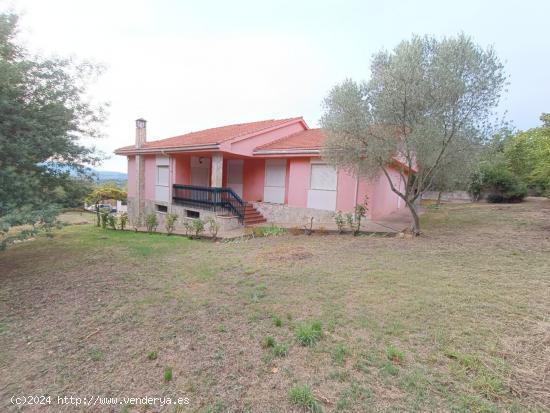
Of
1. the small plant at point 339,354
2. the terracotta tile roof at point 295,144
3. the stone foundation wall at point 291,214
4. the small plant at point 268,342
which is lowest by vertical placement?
the small plant at point 268,342

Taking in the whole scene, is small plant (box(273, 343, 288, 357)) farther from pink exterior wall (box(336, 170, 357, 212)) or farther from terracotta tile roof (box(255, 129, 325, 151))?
terracotta tile roof (box(255, 129, 325, 151))

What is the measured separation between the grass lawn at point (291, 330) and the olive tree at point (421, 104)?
295 centimetres

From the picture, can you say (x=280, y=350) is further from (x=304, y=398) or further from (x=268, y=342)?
(x=304, y=398)

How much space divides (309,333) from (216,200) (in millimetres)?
9321

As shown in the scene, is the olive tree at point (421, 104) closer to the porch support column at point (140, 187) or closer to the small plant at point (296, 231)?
the small plant at point (296, 231)

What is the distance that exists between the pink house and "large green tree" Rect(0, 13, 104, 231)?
5.13 m

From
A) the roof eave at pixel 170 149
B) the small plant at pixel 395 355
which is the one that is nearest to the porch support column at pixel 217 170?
the roof eave at pixel 170 149

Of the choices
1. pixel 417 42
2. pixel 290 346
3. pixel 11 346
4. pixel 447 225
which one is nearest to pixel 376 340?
pixel 290 346

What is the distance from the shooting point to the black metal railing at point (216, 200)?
1197 cm

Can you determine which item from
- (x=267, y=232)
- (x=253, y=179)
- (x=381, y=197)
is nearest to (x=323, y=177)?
(x=381, y=197)

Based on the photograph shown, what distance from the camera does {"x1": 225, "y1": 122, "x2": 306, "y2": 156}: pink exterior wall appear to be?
11921 millimetres

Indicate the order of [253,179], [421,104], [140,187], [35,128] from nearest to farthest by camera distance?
[35,128], [421,104], [253,179], [140,187]

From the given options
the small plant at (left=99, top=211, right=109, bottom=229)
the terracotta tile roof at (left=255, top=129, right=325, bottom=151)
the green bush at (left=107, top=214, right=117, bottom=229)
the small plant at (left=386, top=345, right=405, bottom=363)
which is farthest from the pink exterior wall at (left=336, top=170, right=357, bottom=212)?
the small plant at (left=99, top=211, right=109, bottom=229)

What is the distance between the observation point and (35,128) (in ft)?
19.4
